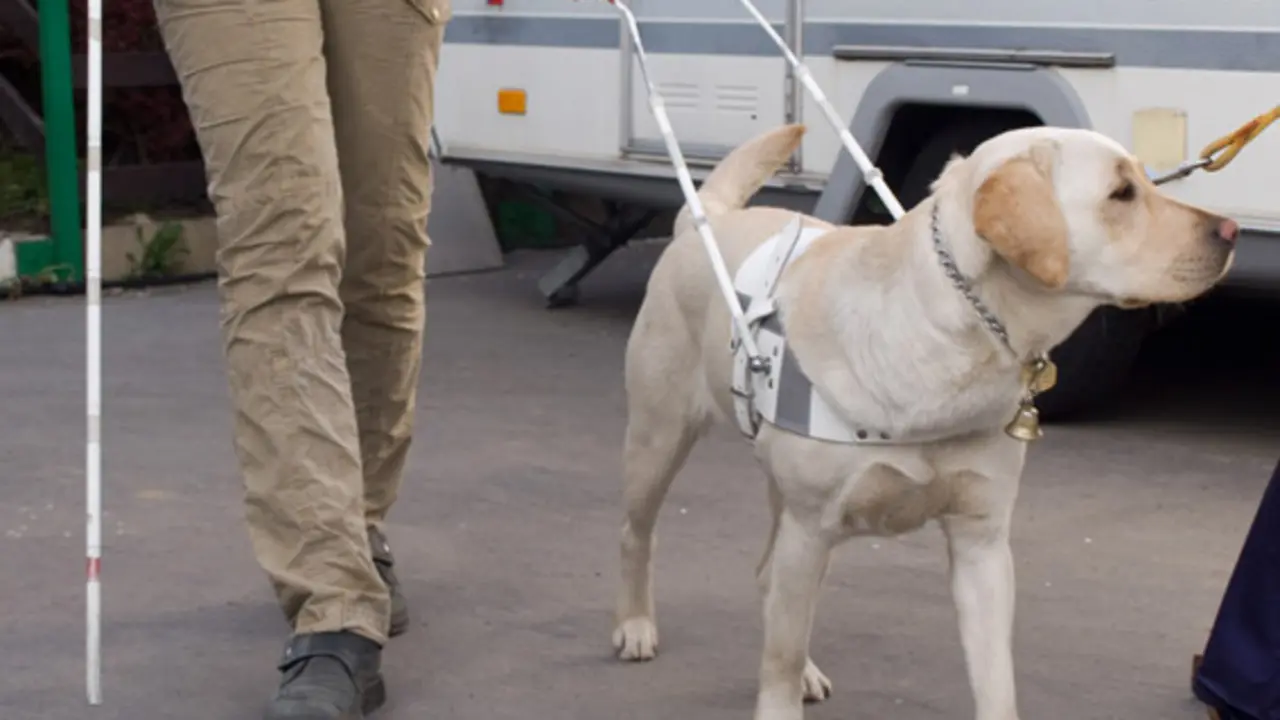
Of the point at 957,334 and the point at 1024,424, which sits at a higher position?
the point at 957,334

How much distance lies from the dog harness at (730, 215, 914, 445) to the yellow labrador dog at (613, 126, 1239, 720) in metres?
0.02

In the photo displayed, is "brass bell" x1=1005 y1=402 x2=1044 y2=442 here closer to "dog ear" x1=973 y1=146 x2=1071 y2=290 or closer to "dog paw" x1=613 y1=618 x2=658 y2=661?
"dog ear" x1=973 y1=146 x2=1071 y2=290

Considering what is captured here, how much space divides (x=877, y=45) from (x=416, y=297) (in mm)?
2724

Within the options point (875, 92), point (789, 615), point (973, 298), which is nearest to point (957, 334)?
point (973, 298)

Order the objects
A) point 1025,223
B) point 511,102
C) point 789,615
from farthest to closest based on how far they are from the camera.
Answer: point 511,102, point 789,615, point 1025,223

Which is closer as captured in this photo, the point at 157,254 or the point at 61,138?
the point at 61,138

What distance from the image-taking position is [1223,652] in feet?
12.2

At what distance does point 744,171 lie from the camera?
13.6 feet

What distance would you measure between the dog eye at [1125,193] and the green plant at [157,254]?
7.00 metres

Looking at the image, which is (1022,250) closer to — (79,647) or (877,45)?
(79,647)

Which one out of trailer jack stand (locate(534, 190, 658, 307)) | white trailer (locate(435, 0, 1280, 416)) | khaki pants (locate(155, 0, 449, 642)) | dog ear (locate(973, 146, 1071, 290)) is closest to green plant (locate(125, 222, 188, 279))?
white trailer (locate(435, 0, 1280, 416))

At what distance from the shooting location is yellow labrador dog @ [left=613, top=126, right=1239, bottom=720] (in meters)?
3.04

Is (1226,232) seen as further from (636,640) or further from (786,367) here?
(636,640)

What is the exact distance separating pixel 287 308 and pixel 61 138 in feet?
19.0
